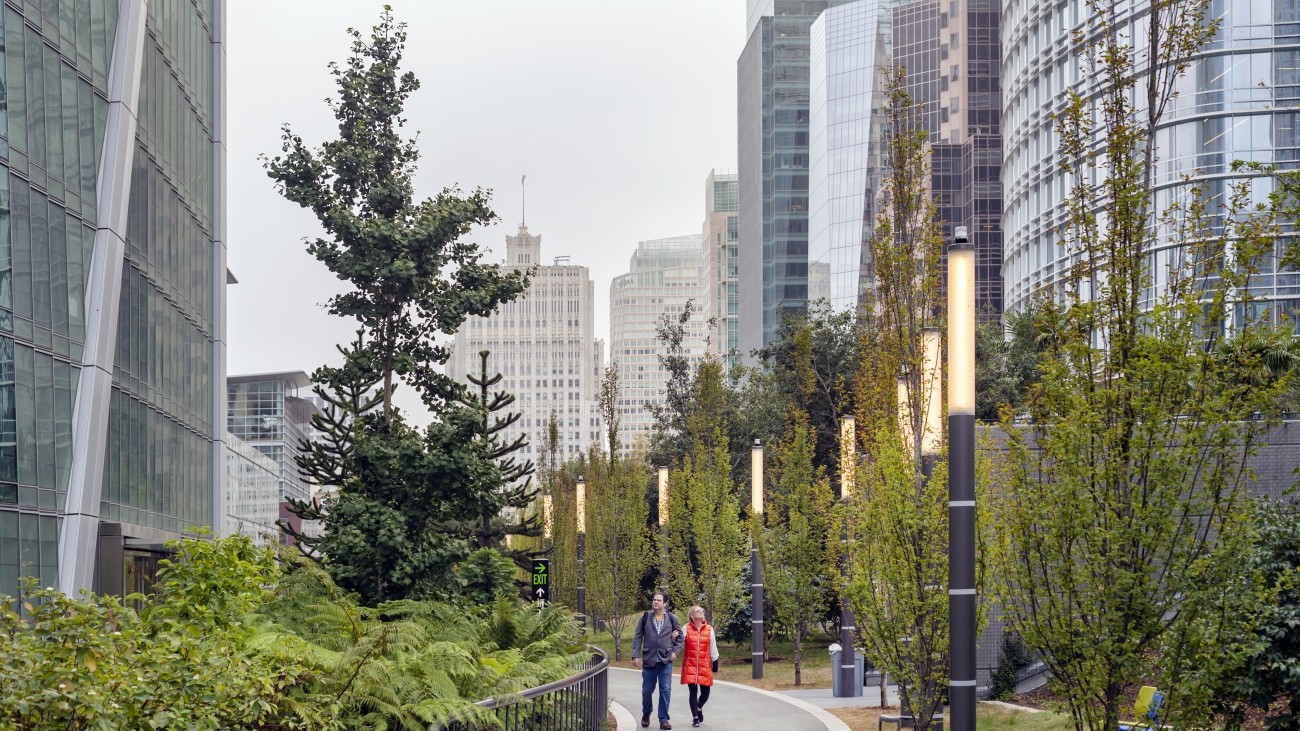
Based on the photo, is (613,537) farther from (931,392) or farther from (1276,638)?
(1276,638)

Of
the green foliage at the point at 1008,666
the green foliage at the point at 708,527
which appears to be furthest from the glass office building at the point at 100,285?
the green foliage at the point at 1008,666

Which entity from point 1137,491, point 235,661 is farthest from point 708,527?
point 235,661

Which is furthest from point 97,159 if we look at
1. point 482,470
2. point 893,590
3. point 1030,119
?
point 1030,119

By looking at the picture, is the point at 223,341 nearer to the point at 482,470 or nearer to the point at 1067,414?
the point at 482,470

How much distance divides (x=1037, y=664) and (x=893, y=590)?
8.27 meters

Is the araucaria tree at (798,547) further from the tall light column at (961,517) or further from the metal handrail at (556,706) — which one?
the tall light column at (961,517)

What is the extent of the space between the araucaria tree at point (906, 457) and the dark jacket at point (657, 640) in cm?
312

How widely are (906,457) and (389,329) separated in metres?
9.38

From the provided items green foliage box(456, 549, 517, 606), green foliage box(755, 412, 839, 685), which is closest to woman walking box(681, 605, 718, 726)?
green foliage box(456, 549, 517, 606)

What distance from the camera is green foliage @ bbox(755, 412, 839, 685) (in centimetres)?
2998

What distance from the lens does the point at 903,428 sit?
1977 centimetres

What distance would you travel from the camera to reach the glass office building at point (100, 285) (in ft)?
79.7

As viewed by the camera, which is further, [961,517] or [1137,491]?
[1137,491]

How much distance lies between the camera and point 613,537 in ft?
145
